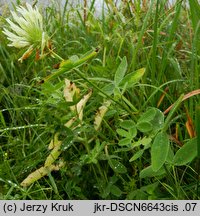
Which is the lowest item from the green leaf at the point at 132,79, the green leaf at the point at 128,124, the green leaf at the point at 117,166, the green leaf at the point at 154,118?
the green leaf at the point at 117,166

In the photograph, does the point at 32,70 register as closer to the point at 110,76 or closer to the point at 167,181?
the point at 110,76

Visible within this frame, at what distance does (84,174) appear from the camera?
1.38 meters

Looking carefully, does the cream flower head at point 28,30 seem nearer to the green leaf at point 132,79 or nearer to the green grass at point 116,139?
the green grass at point 116,139

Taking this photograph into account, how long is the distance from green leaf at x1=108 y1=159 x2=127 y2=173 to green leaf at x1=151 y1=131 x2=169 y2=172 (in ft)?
0.66

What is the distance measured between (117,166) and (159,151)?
0.22 meters

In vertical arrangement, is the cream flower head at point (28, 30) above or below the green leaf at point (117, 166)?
above

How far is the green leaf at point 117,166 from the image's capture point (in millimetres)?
1290

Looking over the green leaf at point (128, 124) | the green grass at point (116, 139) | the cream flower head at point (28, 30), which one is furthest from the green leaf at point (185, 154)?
the cream flower head at point (28, 30)

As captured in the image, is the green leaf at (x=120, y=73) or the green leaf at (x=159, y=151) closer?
the green leaf at (x=159, y=151)

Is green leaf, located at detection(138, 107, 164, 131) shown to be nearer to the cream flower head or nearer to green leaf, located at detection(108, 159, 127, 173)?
green leaf, located at detection(108, 159, 127, 173)

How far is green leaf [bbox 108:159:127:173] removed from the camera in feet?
4.23

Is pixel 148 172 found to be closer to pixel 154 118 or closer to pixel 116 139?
pixel 154 118

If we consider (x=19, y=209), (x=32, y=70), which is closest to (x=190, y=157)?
(x=19, y=209)

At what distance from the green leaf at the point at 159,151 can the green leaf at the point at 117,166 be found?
0.20 meters
